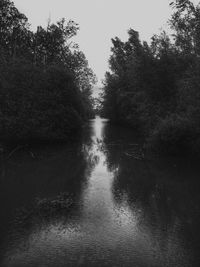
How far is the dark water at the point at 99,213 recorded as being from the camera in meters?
8.74

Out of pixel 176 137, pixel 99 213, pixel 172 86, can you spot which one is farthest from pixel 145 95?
pixel 99 213

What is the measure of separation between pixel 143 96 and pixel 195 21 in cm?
1475

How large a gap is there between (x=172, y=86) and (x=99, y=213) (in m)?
24.4

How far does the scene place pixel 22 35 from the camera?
50906 mm

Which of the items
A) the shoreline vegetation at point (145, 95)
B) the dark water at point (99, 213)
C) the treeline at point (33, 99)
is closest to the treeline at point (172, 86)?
the shoreline vegetation at point (145, 95)

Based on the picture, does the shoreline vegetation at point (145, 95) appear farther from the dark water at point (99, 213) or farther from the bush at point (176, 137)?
the dark water at point (99, 213)

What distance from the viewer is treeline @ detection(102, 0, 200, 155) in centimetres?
2234

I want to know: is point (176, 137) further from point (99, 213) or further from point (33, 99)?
point (33, 99)

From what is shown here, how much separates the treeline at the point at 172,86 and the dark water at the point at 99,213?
2788 mm

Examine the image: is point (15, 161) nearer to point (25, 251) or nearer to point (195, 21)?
point (25, 251)

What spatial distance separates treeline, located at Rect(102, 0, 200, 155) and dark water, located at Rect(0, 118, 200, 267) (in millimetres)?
2788

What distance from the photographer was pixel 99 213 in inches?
478

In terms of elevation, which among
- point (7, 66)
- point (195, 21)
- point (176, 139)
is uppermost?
point (195, 21)

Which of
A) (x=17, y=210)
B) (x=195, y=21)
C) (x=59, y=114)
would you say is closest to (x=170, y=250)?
(x=17, y=210)
